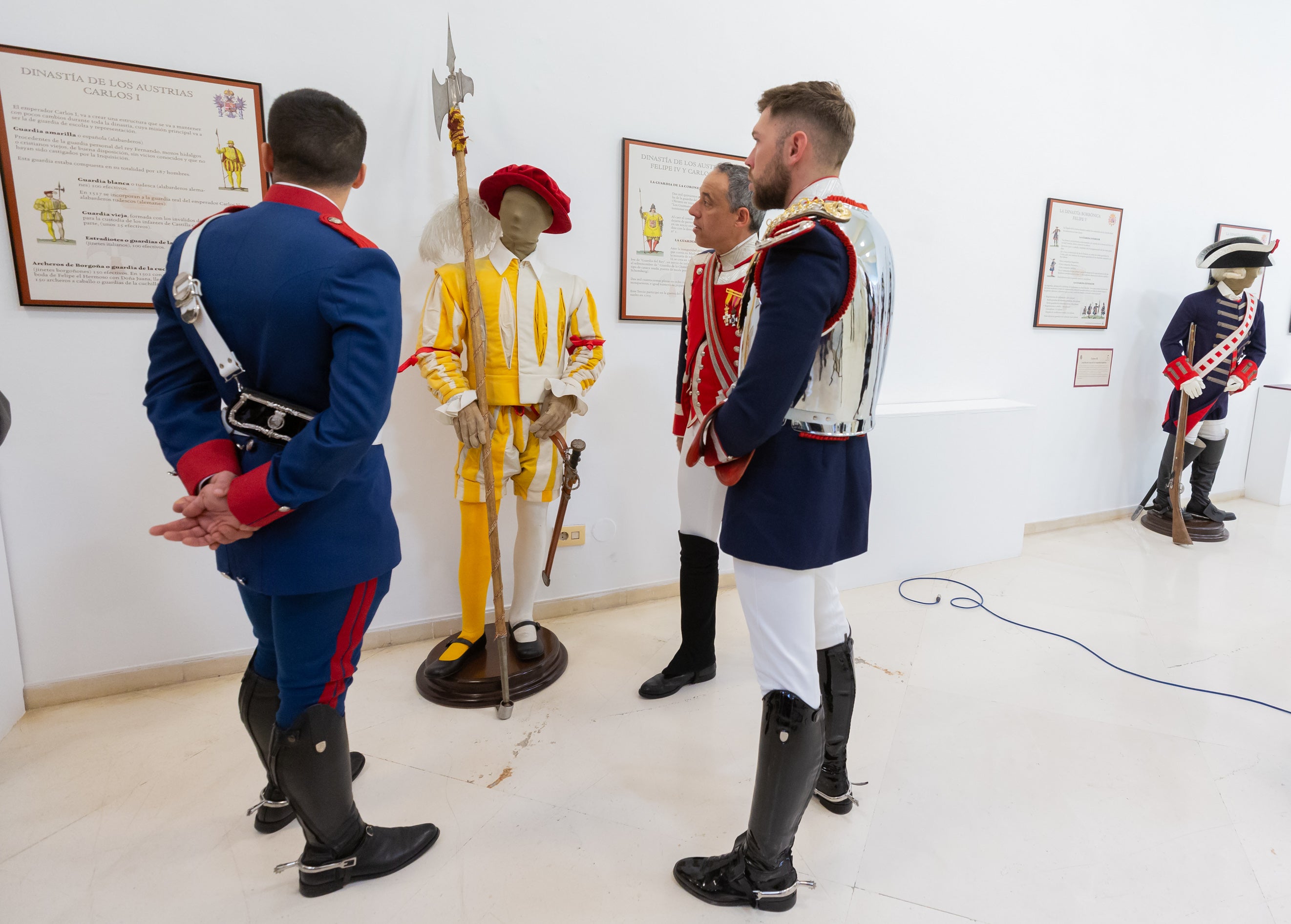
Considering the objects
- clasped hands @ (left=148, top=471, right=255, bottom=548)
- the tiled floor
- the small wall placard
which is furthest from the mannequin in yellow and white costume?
the small wall placard

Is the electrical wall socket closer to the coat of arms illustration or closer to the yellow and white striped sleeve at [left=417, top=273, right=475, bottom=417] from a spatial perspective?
the yellow and white striped sleeve at [left=417, top=273, right=475, bottom=417]

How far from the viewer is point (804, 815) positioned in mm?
1765

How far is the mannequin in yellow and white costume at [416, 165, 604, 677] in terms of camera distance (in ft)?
6.93

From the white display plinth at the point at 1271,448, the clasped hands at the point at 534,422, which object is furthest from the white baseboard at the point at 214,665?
the white display plinth at the point at 1271,448

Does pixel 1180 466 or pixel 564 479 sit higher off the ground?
pixel 564 479

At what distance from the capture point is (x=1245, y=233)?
4359 millimetres

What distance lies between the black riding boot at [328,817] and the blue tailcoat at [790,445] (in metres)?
0.86

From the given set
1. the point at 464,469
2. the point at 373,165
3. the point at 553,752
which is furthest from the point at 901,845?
the point at 373,165

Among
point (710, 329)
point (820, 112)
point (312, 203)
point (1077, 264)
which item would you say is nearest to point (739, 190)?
point (710, 329)

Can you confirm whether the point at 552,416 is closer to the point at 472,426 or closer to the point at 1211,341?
the point at 472,426

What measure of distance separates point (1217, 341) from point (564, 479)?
152 inches

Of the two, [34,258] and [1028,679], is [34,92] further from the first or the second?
[1028,679]

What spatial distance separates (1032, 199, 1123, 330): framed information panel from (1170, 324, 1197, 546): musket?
0.49 m

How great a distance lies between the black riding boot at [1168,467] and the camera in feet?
13.6
